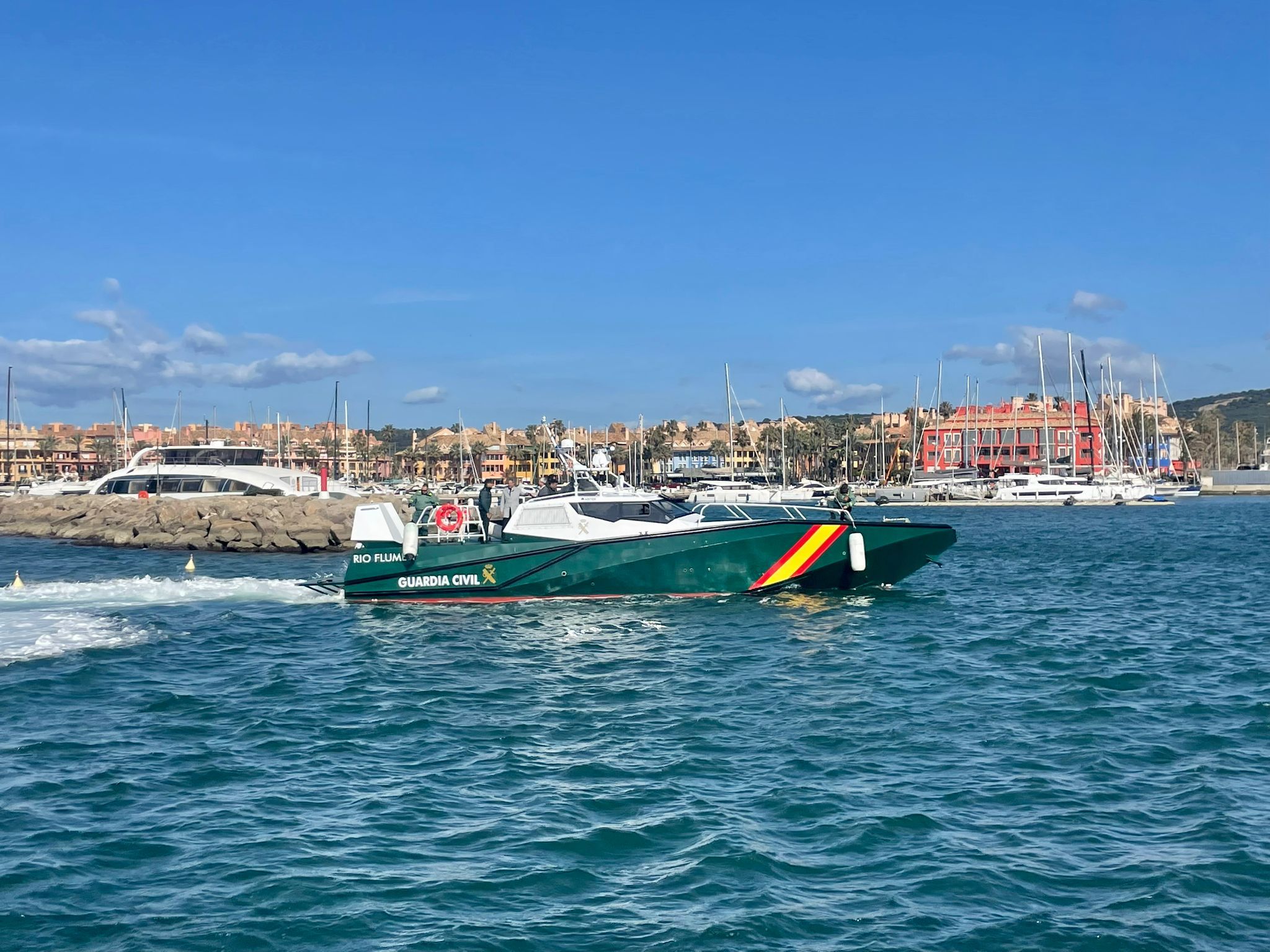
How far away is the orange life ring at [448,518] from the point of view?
2458 cm

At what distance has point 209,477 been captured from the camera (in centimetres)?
6031

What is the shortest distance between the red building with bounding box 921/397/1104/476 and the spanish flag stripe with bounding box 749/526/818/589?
109167mm

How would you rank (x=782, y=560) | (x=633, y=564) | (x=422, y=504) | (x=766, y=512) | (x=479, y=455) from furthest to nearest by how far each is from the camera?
(x=479, y=455) < (x=766, y=512) < (x=422, y=504) < (x=782, y=560) < (x=633, y=564)

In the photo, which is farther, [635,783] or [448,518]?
[448,518]

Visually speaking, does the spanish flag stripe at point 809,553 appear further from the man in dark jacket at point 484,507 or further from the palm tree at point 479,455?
the palm tree at point 479,455

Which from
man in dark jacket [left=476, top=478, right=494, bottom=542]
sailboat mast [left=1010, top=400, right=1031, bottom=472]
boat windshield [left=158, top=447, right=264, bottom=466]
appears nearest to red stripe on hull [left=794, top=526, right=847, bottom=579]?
man in dark jacket [left=476, top=478, right=494, bottom=542]

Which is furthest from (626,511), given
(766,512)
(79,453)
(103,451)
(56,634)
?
(79,453)

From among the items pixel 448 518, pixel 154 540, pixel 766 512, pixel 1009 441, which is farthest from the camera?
pixel 1009 441

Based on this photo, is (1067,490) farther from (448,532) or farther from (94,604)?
(94,604)

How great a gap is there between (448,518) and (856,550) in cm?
871

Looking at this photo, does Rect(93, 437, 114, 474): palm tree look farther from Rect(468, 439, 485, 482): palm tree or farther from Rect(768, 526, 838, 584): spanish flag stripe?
Rect(768, 526, 838, 584): spanish flag stripe

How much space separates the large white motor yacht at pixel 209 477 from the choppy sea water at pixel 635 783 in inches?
1555

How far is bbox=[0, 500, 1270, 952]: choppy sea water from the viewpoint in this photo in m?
7.79

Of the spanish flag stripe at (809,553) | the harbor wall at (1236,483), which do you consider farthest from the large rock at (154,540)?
the harbor wall at (1236,483)
